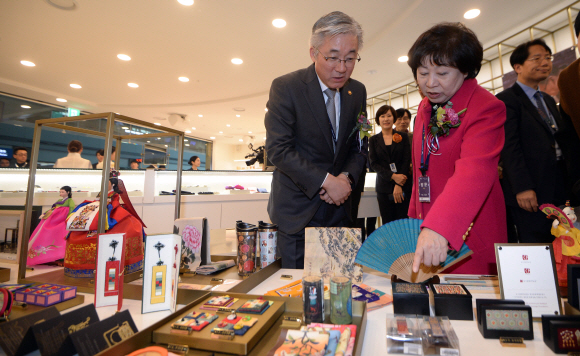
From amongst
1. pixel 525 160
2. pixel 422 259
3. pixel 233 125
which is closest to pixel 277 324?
pixel 422 259

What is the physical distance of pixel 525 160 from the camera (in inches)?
73.4

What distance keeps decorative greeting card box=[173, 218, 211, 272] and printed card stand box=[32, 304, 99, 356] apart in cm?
54

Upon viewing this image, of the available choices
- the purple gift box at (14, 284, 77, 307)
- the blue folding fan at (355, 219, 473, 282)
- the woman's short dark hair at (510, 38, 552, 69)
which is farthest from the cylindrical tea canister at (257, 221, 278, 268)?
the woman's short dark hair at (510, 38, 552, 69)

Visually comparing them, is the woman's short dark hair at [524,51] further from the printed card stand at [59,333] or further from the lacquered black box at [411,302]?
the printed card stand at [59,333]

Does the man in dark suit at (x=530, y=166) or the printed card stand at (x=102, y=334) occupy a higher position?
the man in dark suit at (x=530, y=166)

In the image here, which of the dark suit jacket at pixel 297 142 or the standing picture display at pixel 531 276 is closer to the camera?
the standing picture display at pixel 531 276

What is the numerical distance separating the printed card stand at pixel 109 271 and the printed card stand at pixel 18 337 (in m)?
0.21

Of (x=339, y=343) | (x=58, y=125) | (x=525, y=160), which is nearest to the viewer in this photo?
(x=339, y=343)

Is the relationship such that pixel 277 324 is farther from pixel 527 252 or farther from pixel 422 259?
pixel 527 252

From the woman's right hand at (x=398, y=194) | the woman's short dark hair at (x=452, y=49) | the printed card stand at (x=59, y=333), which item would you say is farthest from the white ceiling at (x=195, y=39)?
the printed card stand at (x=59, y=333)

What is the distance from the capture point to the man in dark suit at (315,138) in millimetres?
1283

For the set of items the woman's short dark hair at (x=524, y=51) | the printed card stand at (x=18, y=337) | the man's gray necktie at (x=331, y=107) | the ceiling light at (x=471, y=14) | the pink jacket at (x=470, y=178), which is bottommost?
the printed card stand at (x=18, y=337)

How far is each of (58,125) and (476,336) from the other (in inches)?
65.9

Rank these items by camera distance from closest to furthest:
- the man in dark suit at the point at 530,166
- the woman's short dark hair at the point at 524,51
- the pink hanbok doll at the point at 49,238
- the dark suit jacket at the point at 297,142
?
the pink hanbok doll at the point at 49,238 < the dark suit jacket at the point at 297,142 < the man in dark suit at the point at 530,166 < the woman's short dark hair at the point at 524,51
